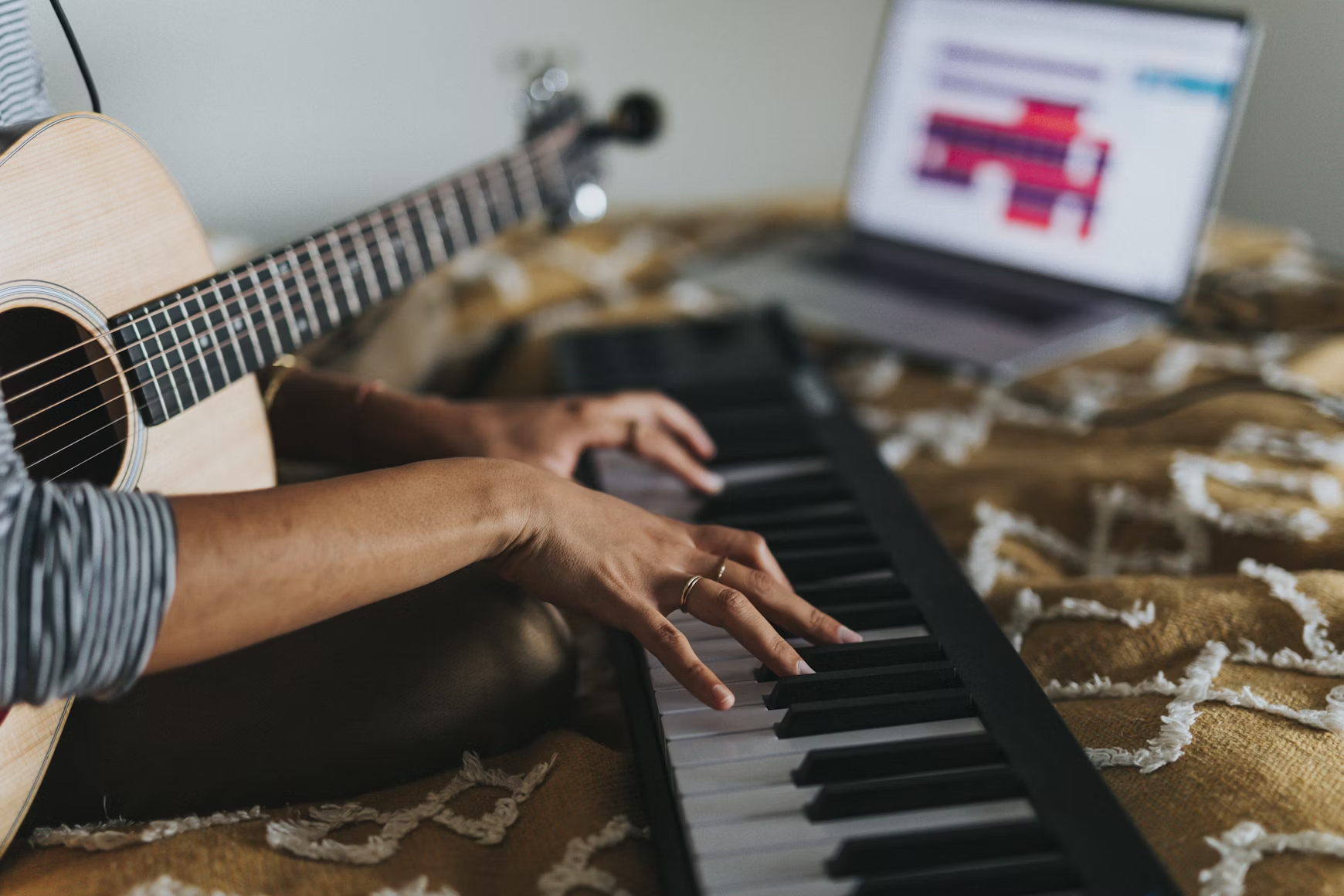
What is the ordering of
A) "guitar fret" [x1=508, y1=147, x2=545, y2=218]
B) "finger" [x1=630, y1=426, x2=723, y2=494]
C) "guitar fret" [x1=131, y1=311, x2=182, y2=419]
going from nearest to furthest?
"guitar fret" [x1=131, y1=311, x2=182, y2=419]
"finger" [x1=630, y1=426, x2=723, y2=494]
"guitar fret" [x1=508, y1=147, x2=545, y2=218]

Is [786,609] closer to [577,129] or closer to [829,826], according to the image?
[829,826]

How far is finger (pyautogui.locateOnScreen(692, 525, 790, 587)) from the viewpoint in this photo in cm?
76

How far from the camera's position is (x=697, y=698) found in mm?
674

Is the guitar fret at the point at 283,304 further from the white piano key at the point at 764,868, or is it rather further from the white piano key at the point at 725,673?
the white piano key at the point at 764,868

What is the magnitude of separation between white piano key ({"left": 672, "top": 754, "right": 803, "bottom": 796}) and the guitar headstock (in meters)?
0.89

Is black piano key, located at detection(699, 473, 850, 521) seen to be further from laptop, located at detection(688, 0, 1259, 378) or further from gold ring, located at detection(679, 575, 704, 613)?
laptop, located at detection(688, 0, 1259, 378)

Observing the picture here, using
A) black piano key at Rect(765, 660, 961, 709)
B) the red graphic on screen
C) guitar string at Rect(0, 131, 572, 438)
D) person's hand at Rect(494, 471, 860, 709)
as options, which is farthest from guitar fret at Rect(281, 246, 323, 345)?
the red graphic on screen

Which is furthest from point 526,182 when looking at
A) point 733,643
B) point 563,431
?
point 733,643

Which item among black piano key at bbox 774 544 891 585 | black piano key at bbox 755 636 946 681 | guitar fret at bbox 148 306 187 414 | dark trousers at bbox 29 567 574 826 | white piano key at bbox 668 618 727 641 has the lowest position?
dark trousers at bbox 29 567 574 826

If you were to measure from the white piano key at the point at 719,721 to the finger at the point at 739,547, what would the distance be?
12 centimetres

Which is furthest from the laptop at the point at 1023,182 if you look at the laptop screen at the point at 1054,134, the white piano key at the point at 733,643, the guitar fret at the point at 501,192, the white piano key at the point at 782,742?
the white piano key at the point at 782,742

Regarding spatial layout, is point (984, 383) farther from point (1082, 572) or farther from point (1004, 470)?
point (1082, 572)

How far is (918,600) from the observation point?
763mm

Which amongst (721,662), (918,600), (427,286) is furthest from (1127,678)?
(427,286)
